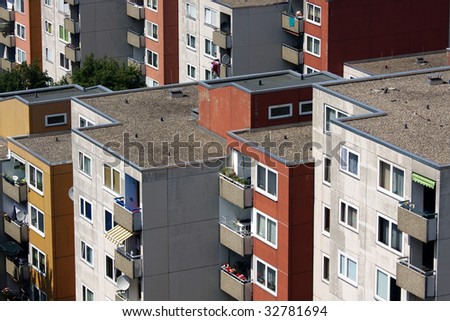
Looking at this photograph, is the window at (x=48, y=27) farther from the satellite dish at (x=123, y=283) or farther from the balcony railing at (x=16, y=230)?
the satellite dish at (x=123, y=283)

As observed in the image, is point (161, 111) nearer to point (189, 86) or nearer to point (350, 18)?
point (189, 86)

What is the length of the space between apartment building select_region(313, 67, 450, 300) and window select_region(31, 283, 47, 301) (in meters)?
16.9

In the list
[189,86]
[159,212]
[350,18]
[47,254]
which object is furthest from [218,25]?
[159,212]

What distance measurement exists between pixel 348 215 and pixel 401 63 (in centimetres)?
3597

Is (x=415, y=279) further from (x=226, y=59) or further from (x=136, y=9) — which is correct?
(x=136, y=9)

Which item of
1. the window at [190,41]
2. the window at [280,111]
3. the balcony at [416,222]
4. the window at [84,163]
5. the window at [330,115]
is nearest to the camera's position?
the balcony at [416,222]

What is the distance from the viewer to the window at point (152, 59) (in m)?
116

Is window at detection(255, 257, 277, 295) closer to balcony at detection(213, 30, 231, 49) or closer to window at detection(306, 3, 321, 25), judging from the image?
window at detection(306, 3, 321, 25)

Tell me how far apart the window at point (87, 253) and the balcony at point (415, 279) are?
18755mm

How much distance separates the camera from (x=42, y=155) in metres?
78.2

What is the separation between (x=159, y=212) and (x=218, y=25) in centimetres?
3752

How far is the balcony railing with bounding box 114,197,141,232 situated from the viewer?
6925cm

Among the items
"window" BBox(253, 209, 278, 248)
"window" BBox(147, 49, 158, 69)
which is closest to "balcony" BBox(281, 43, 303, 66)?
"window" BBox(147, 49, 158, 69)

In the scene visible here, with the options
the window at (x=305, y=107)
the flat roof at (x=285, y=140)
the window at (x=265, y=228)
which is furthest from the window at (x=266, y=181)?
the window at (x=305, y=107)
